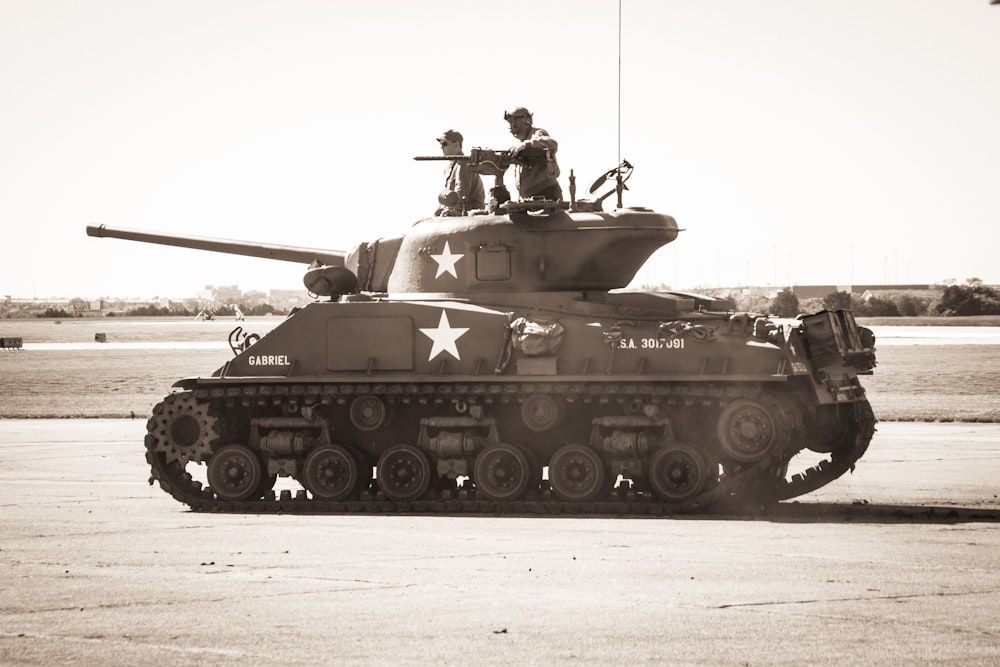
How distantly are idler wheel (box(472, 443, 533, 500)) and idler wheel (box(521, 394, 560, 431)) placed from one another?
0.41 metres

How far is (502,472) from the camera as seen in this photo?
1991 centimetres

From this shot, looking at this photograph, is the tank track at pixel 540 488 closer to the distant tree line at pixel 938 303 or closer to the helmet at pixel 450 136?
the helmet at pixel 450 136

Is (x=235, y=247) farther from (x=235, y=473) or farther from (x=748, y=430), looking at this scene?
(x=748, y=430)

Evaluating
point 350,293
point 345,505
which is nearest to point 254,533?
point 345,505

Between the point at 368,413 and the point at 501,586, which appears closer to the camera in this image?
the point at 501,586

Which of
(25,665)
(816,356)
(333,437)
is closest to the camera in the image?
(25,665)

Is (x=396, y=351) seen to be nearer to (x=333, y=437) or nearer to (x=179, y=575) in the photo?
(x=333, y=437)

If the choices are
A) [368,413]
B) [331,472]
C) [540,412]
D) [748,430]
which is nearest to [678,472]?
[748,430]

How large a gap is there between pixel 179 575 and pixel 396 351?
6773 mm

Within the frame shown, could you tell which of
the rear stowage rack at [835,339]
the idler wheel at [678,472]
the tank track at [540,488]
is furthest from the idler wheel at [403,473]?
the rear stowage rack at [835,339]

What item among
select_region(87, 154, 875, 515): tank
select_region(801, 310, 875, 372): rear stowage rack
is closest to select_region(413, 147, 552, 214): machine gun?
select_region(87, 154, 875, 515): tank

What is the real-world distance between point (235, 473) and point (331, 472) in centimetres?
141

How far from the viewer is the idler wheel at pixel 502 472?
65.0ft

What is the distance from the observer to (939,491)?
69.1 ft
